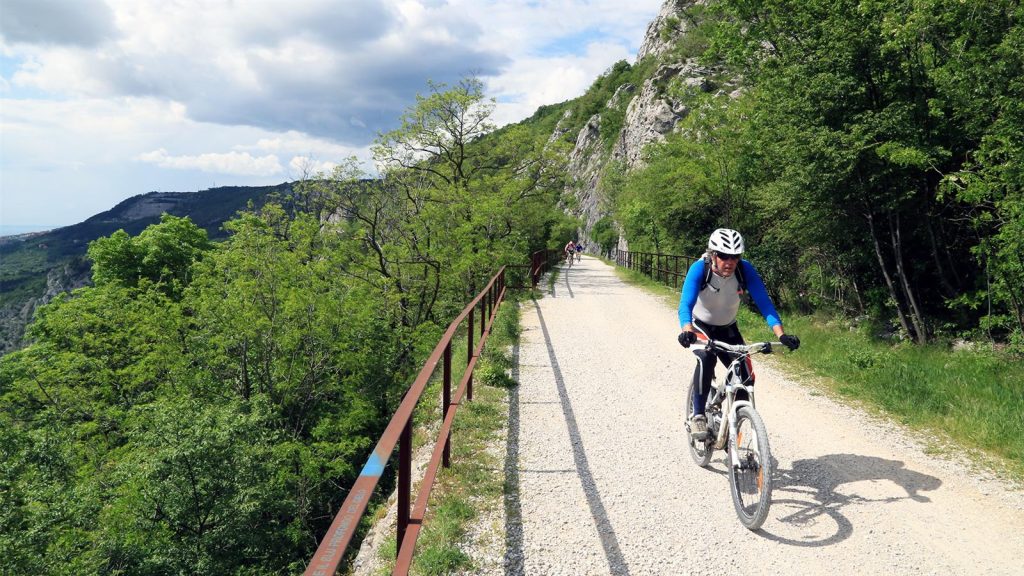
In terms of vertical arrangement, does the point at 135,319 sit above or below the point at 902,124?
below

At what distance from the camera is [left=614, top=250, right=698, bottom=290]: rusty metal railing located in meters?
20.1

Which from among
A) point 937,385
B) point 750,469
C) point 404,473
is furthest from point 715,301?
point 937,385

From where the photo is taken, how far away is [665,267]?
80.5 ft

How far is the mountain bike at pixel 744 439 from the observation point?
3502mm

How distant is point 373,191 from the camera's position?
20938 millimetres

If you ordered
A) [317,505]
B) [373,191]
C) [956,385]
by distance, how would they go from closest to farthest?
1. [956,385]
2. [317,505]
3. [373,191]

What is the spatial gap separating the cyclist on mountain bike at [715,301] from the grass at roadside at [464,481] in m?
1.79

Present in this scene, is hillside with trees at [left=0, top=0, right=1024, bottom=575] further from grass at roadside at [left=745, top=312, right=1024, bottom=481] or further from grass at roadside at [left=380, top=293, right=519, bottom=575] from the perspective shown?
grass at roadside at [left=380, top=293, right=519, bottom=575]

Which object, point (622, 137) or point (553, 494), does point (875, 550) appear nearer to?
point (553, 494)

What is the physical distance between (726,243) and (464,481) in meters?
2.69

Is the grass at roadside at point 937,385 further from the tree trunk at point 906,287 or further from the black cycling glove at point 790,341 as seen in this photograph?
the black cycling glove at point 790,341

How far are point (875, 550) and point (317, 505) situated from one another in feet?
52.9

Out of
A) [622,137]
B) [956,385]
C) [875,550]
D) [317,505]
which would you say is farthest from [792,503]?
[622,137]

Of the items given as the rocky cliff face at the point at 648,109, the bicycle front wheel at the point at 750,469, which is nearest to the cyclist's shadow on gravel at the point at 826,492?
the bicycle front wheel at the point at 750,469
